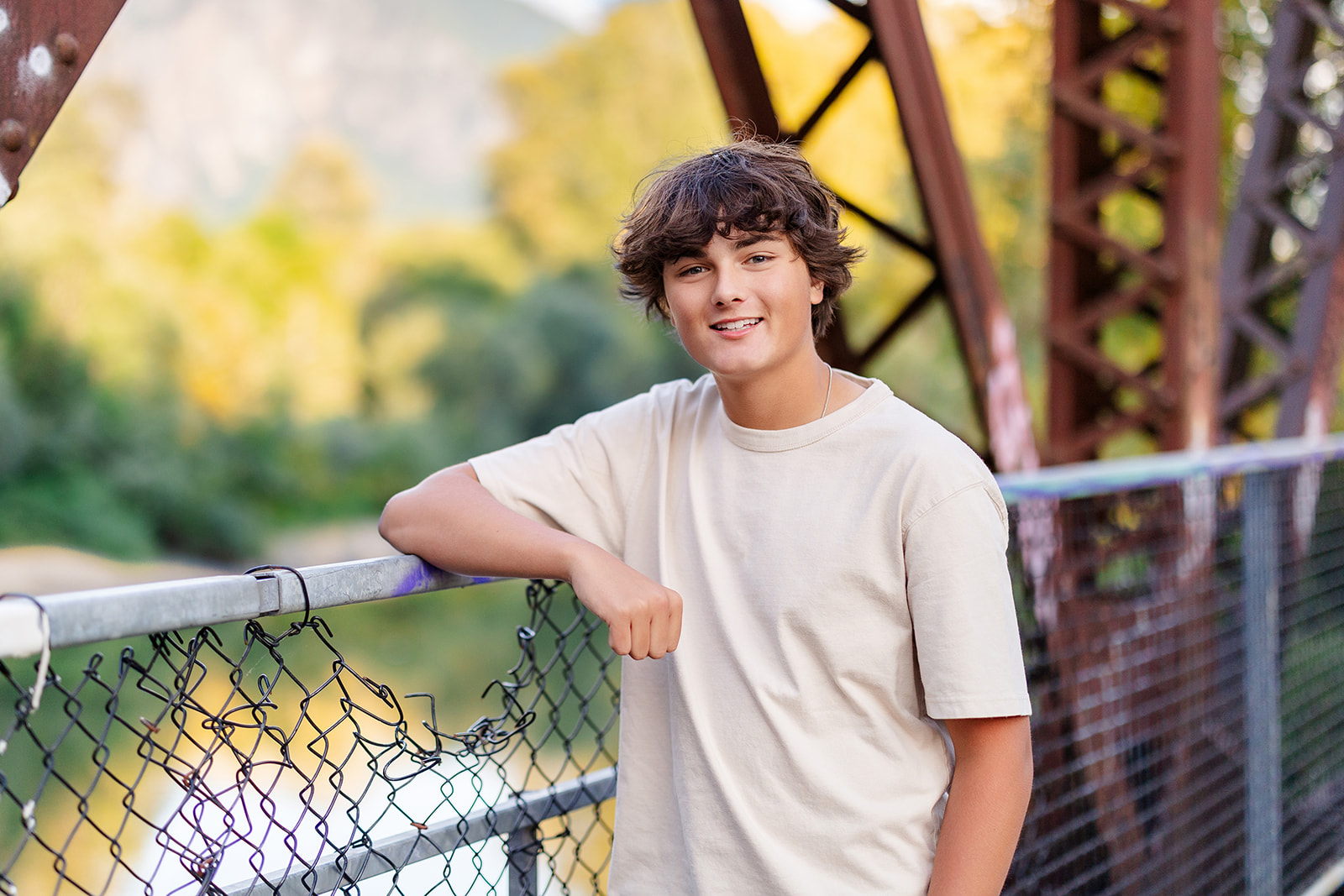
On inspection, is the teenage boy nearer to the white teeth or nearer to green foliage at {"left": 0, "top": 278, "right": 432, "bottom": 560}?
the white teeth

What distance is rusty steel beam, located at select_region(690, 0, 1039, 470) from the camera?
8.32 ft

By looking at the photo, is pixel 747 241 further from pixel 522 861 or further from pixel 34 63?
pixel 522 861

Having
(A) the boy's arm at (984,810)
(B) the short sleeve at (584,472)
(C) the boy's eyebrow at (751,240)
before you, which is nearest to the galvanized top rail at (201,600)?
(B) the short sleeve at (584,472)

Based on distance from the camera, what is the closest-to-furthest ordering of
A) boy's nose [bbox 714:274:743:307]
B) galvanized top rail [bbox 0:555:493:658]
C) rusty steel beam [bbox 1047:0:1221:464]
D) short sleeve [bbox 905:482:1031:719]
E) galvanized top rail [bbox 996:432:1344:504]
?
galvanized top rail [bbox 0:555:493:658]
short sleeve [bbox 905:482:1031:719]
boy's nose [bbox 714:274:743:307]
galvanized top rail [bbox 996:432:1344:504]
rusty steel beam [bbox 1047:0:1221:464]

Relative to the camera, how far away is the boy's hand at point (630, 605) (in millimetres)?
1430

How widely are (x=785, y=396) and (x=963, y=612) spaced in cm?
36

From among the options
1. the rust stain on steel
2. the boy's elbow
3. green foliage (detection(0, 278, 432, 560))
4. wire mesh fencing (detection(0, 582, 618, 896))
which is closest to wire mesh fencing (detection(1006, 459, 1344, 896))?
wire mesh fencing (detection(0, 582, 618, 896))

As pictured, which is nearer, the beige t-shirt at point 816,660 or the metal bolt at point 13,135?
the metal bolt at point 13,135

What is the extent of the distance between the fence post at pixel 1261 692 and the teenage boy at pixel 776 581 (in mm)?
2192

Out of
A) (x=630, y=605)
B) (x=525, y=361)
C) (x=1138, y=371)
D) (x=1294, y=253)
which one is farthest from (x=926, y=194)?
(x=525, y=361)

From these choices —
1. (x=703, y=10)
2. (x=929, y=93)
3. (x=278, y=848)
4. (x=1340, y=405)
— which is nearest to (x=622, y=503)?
(x=703, y=10)

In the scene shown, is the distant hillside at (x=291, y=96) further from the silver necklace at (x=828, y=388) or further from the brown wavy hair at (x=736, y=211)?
the silver necklace at (x=828, y=388)

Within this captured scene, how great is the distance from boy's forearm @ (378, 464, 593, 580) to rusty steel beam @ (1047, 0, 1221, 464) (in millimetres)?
2641

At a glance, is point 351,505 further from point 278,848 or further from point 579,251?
point 278,848
